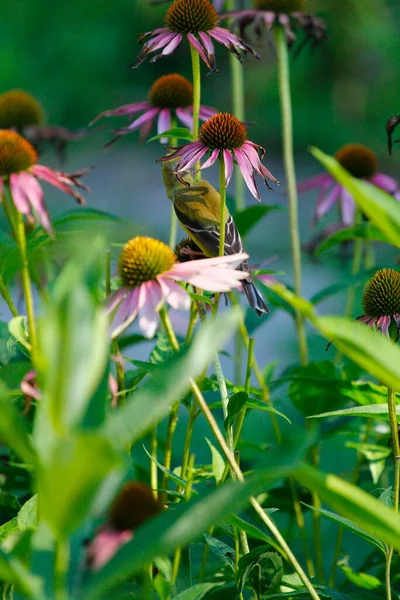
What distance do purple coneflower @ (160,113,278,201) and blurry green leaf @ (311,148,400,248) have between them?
28cm

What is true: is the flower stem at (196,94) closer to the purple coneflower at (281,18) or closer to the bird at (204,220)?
the bird at (204,220)

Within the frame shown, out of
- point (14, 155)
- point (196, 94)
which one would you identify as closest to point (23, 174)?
point (14, 155)

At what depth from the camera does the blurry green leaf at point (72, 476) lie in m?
0.32

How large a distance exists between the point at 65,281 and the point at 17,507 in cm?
43

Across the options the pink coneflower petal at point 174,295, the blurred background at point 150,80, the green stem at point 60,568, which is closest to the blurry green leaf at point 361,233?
the pink coneflower petal at point 174,295

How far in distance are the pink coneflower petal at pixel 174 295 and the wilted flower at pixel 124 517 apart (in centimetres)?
12

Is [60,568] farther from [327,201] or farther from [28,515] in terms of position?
[327,201]

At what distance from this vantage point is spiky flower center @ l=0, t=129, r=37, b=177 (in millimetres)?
766

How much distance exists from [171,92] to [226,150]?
0.35 m

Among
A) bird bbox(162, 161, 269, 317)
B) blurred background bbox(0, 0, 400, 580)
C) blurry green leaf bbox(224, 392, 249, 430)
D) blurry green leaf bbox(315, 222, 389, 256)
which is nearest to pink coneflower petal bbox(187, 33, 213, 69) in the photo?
bird bbox(162, 161, 269, 317)

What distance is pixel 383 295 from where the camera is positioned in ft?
2.32

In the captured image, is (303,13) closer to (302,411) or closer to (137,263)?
(302,411)

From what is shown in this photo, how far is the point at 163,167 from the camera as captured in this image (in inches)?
38.3

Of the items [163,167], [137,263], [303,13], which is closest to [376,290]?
[137,263]
